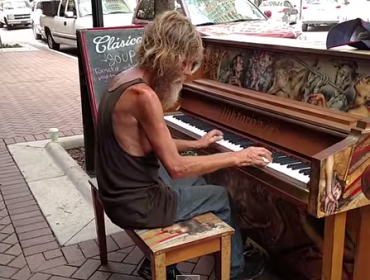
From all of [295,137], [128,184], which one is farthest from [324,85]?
[128,184]

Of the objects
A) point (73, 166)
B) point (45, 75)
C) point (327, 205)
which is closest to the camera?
point (327, 205)

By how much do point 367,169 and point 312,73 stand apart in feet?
2.21

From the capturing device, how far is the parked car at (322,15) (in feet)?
46.6

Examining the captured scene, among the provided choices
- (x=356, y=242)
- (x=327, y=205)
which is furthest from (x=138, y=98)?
(x=356, y=242)

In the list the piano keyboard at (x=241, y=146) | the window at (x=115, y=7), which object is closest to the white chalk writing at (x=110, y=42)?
the piano keyboard at (x=241, y=146)

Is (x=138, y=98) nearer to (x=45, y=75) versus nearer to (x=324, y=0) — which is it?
(x=45, y=75)

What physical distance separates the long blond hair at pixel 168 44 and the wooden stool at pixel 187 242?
691 mm

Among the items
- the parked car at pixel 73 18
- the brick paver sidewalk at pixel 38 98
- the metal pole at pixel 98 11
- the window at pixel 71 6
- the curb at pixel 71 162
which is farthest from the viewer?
the window at pixel 71 6

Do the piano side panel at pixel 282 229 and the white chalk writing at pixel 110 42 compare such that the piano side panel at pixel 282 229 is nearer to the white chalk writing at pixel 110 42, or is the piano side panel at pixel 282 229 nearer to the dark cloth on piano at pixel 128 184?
the dark cloth on piano at pixel 128 184

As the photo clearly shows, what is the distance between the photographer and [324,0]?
14961 mm

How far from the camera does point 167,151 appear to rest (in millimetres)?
1990

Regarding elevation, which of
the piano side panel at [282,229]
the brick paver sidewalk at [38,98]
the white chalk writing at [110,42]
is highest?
the white chalk writing at [110,42]

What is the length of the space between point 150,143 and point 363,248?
963mm

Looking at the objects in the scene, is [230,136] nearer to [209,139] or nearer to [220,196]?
[209,139]
